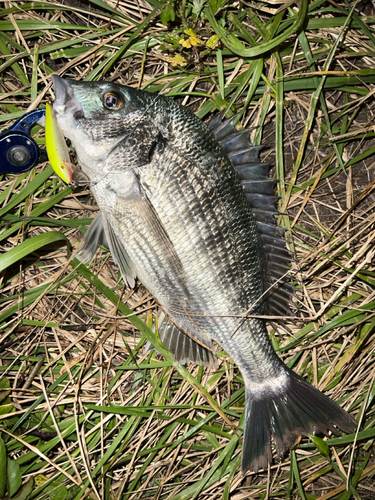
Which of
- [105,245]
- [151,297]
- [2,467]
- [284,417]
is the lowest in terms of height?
[284,417]

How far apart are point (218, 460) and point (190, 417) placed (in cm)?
31

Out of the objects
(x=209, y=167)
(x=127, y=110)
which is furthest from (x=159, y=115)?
(x=209, y=167)

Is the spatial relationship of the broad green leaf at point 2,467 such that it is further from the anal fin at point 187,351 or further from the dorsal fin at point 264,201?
the dorsal fin at point 264,201

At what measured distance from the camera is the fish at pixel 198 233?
207 cm

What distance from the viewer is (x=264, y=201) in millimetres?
2441

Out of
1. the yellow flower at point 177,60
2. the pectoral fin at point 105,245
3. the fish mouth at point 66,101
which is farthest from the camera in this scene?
the yellow flower at point 177,60

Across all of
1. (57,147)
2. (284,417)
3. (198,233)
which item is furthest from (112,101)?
(284,417)

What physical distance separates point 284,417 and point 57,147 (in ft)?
6.53

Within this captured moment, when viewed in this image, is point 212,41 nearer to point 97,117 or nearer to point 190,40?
point 190,40

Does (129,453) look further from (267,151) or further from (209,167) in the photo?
(267,151)

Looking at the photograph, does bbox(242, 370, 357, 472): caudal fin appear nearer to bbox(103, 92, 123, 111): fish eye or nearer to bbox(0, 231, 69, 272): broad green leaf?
bbox(0, 231, 69, 272): broad green leaf

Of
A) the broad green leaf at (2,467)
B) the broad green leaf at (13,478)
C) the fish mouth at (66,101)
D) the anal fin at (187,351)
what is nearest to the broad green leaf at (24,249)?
the fish mouth at (66,101)

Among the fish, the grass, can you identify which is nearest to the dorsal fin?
the fish

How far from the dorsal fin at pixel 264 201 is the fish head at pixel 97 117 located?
19.7 inches
